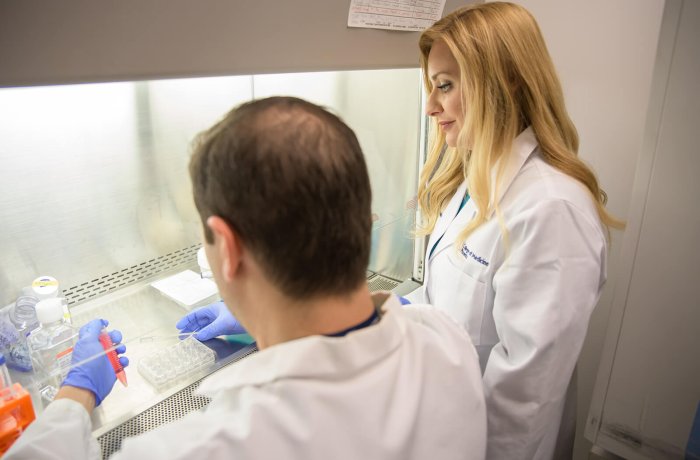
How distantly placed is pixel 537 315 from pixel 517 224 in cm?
20

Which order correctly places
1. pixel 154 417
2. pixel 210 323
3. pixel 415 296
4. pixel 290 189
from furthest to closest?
pixel 415 296
pixel 210 323
pixel 154 417
pixel 290 189

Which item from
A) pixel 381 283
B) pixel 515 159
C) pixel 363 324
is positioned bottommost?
pixel 381 283

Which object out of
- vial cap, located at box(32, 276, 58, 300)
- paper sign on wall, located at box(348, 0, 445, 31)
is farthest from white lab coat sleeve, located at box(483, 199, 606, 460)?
vial cap, located at box(32, 276, 58, 300)

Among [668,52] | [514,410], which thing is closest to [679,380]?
[514,410]

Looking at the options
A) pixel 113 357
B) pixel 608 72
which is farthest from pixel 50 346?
pixel 608 72

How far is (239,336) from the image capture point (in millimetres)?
1431

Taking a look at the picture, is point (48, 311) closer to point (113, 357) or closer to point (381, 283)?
point (113, 357)

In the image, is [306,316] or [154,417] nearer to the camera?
[306,316]

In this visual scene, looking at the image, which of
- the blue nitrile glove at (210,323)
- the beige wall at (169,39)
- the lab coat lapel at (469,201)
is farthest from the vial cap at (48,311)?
the lab coat lapel at (469,201)

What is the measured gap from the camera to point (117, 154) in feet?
4.74

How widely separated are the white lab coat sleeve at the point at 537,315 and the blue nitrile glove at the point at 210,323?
705 millimetres

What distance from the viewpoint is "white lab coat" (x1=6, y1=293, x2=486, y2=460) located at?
0.61 m

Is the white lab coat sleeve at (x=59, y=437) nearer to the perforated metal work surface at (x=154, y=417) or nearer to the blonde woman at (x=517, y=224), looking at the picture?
the perforated metal work surface at (x=154, y=417)

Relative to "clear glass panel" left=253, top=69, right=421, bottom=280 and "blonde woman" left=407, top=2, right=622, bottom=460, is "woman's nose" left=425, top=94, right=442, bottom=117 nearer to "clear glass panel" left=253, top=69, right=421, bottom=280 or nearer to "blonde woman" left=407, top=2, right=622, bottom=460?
"blonde woman" left=407, top=2, right=622, bottom=460
